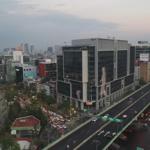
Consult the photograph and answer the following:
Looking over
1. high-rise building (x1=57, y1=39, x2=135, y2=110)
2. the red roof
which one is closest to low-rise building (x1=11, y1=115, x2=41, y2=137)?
the red roof

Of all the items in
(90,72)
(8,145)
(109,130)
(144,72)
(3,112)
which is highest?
(90,72)

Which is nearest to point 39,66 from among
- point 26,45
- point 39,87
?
point 39,87

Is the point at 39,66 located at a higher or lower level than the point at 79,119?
higher

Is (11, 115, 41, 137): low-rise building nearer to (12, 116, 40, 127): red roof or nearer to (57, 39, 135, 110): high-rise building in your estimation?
(12, 116, 40, 127): red roof

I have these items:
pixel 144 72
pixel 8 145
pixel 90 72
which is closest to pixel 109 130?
pixel 8 145

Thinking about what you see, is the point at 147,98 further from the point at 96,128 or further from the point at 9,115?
the point at 9,115

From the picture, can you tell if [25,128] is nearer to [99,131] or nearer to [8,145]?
[8,145]
